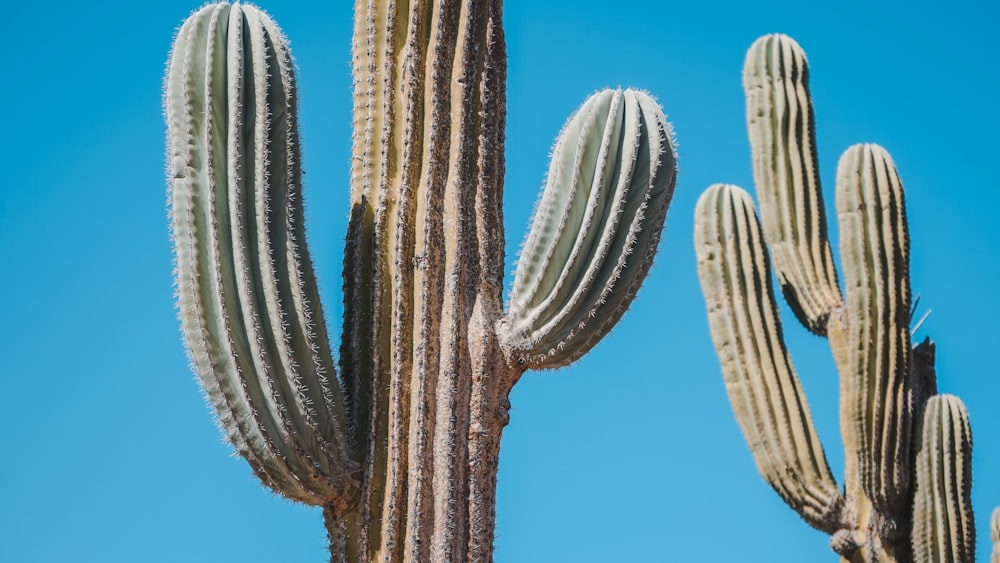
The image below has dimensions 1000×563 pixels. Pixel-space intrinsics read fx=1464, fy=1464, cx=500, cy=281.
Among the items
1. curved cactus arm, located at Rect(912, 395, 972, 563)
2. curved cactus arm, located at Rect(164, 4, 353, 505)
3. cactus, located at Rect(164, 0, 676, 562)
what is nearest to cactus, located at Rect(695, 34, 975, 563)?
curved cactus arm, located at Rect(912, 395, 972, 563)

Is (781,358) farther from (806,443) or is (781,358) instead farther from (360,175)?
(360,175)

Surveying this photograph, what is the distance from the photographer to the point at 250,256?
3279 millimetres

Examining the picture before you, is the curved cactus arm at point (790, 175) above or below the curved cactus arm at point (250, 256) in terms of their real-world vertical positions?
above

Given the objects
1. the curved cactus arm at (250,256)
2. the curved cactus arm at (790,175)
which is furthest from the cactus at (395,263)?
the curved cactus arm at (790,175)

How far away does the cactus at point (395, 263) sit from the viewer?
10.7ft

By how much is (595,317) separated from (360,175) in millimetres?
681

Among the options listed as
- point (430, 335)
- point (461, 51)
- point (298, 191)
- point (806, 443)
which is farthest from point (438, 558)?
point (806, 443)

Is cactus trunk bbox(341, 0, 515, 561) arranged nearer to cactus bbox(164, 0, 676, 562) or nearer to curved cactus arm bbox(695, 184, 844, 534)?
cactus bbox(164, 0, 676, 562)

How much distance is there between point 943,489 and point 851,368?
0.83 meters

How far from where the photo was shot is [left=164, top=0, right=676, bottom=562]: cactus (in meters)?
3.26

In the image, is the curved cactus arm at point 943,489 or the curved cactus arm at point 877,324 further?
the curved cactus arm at point 877,324

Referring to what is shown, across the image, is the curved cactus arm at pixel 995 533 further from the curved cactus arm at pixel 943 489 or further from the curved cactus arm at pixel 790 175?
the curved cactus arm at pixel 790 175

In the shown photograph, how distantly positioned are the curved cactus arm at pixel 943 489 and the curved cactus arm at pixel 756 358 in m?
0.47

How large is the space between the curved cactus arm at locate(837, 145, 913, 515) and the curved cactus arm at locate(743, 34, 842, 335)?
35 cm
